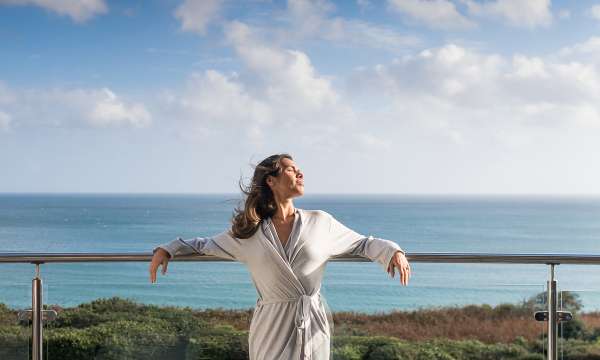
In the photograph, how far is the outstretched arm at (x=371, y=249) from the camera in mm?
3070

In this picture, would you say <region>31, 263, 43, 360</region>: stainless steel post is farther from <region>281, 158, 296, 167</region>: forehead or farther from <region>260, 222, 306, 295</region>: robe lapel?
<region>281, 158, 296, 167</region>: forehead

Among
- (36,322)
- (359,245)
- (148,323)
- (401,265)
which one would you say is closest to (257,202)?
(359,245)

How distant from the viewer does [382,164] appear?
65625mm

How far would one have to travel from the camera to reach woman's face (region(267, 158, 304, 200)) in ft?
10.2

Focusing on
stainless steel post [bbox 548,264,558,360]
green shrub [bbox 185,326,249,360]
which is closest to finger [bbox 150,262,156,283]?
green shrub [bbox 185,326,249,360]

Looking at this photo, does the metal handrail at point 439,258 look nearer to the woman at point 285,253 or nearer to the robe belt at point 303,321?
the woman at point 285,253

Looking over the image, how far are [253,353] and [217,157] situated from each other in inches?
2368

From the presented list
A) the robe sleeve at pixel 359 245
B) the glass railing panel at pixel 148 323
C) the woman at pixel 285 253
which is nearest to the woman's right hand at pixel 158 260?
the woman at pixel 285 253

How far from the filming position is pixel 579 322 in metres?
3.34

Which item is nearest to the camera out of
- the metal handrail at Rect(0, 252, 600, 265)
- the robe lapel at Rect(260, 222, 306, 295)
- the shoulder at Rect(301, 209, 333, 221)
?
the robe lapel at Rect(260, 222, 306, 295)

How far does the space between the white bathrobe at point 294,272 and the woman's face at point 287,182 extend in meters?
0.09

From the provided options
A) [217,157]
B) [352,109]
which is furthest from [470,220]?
[217,157]

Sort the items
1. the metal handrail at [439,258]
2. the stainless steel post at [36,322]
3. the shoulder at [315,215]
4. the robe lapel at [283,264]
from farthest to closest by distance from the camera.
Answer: the stainless steel post at [36,322]
the metal handrail at [439,258]
the shoulder at [315,215]
the robe lapel at [283,264]

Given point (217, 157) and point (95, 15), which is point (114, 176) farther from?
point (95, 15)
